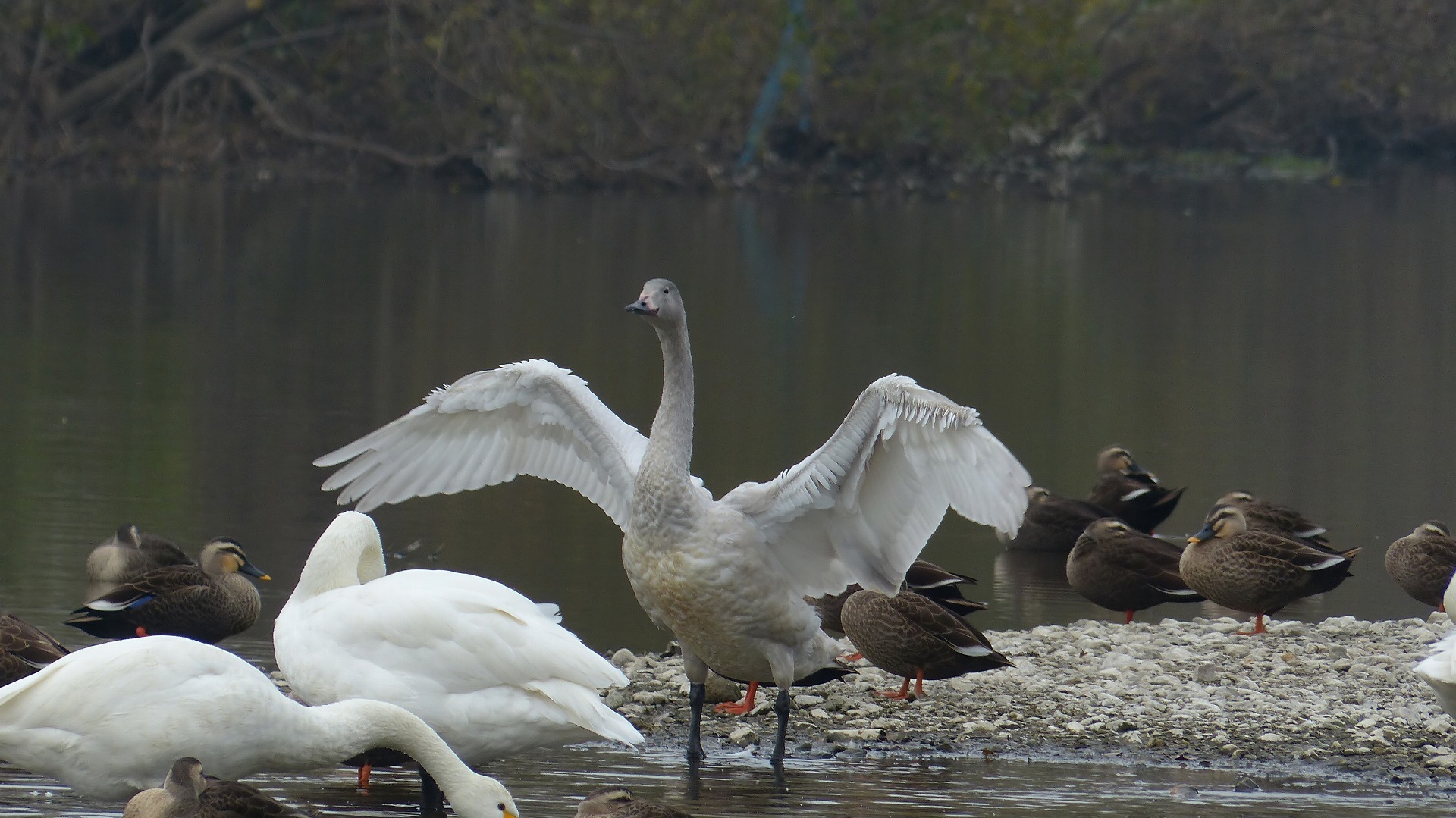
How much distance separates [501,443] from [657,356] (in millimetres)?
11390

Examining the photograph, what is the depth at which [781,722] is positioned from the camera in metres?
7.73

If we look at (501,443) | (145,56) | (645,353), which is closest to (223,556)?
(501,443)

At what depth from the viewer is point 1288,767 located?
7.67 m

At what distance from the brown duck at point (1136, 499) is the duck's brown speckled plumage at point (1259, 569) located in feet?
7.98

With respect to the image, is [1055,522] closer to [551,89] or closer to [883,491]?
[883,491]

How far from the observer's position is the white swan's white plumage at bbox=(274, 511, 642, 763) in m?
6.73

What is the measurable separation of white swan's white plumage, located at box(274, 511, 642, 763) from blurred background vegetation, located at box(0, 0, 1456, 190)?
3252cm

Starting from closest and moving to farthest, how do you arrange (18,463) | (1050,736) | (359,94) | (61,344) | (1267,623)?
(1050,736) → (1267,623) → (18,463) → (61,344) → (359,94)

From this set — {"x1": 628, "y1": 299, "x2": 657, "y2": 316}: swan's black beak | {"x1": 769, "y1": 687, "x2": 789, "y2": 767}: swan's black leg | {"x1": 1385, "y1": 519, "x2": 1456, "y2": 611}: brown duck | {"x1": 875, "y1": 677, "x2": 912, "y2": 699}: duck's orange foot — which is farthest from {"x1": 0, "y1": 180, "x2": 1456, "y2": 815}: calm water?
{"x1": 628, "y1": 299, "x2": 657, "y2": 316}: swan's black beak

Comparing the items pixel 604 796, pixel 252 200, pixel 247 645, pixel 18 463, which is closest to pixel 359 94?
pixel 252 200

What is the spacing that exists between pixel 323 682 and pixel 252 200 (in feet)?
105

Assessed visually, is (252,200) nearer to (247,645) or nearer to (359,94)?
(359,94)

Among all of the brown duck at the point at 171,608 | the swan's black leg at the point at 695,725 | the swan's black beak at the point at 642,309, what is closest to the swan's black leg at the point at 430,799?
the swan's black leg at the point at 695,725

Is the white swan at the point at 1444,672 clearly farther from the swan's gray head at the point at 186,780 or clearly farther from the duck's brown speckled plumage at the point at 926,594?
the swan's gray head at the point at 186,780
